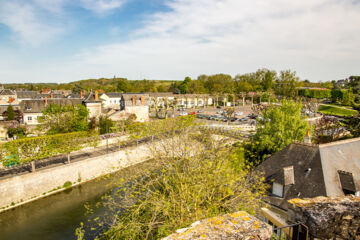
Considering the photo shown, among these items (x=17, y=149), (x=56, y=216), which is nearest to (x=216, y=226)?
(x=56, y=216)

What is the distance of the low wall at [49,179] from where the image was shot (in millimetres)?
17922

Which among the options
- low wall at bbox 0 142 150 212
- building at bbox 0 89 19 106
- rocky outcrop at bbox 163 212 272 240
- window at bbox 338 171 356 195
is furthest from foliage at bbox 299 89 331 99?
building at bbox 0 89 19 106

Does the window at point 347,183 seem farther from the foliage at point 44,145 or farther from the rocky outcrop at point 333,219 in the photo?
the foliage at point 44,145

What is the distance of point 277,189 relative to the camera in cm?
1348

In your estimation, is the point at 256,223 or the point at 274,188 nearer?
the point at 256,223

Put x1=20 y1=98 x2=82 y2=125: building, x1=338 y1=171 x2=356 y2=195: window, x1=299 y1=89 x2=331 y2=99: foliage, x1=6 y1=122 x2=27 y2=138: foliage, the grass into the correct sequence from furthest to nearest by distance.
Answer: x1=299 y1=89 x2=331 y2=99: foliage, the grass, x1=20 y1=98 x2=82 y2=125: building, x1=6 y1=122 x2=27 y2=138: foliage, x1=338 y1=171 x2=356 y2=195: window

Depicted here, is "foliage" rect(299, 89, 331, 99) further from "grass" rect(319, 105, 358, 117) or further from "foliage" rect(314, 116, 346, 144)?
"foliage" rect(314, 116, 346, 144)

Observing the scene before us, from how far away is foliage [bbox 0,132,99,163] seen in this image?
20312 mm

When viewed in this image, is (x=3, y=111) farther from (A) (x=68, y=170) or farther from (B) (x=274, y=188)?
(B) (x=274, y=188)

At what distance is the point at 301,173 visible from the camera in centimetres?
1372

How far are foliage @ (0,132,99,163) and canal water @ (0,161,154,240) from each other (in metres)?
4.23

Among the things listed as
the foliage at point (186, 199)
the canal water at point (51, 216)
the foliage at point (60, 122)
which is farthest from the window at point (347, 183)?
the foliage at point (60, 122)

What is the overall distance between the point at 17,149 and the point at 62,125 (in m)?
11.5

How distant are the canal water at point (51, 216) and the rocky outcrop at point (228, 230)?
9.62 metres
